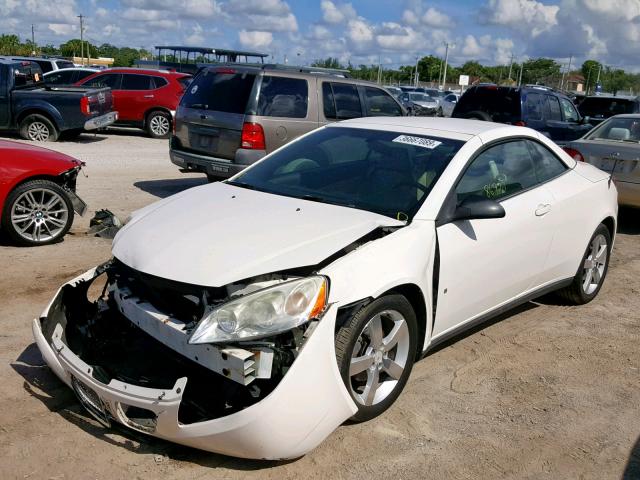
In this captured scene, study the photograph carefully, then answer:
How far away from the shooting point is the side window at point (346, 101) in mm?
9836

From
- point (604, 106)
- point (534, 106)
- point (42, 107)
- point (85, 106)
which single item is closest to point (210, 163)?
point (85, 106)

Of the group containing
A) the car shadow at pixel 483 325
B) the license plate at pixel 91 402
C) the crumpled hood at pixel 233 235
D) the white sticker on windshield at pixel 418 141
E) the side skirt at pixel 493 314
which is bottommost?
the car shadow at pixel 483 325

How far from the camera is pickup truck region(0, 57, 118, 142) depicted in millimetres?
14617

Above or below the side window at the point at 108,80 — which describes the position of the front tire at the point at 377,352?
below

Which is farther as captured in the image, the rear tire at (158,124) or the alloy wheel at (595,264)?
the rear tire at (158,124)

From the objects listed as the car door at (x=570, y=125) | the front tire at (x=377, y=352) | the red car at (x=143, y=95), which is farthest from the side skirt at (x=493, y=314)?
the red car at (x=143, y=95)


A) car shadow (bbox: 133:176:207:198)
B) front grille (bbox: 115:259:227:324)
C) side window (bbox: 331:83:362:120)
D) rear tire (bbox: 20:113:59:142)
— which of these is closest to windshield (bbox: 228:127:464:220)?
front grille (bbox: 115:259:227:324)

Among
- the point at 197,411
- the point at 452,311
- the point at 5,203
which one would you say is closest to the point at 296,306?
the point at 197,411

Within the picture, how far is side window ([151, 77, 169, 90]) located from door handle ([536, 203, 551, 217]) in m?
14.1

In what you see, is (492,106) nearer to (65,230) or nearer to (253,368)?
(65,230)

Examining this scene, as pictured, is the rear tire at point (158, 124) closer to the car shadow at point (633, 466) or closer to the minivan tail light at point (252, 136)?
the minivan tail light at point (252, 136)

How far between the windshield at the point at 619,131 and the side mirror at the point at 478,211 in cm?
571

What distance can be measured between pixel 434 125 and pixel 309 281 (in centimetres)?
210

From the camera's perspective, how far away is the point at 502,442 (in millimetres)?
3604
